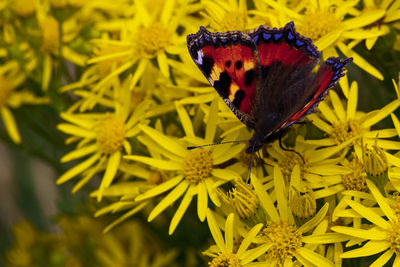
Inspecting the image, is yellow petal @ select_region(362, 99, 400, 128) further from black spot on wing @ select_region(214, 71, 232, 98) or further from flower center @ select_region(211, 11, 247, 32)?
flower center @ select_region(211, 11, 247, 32)

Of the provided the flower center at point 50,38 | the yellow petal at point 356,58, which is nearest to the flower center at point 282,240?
the yellow petal at point 356,58

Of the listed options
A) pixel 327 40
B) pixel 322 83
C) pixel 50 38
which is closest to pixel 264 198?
pixel 322 83

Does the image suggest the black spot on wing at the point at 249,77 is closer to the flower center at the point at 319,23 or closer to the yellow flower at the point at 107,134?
the flower center at the point at 319,23

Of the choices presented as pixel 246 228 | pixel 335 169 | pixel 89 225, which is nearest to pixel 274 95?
pixel 335 169

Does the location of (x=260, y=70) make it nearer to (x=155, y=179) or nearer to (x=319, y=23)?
(x=319, y=23)

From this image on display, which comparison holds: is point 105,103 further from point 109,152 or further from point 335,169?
point 335,169

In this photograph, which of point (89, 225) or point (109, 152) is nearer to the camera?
point (109, 152)

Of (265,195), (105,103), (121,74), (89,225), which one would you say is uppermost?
(121,74)
